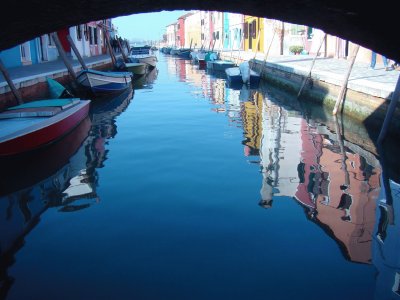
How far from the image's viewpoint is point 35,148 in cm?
845

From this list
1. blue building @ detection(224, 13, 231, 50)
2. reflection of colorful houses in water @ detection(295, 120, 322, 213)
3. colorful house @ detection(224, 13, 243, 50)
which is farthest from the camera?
blue building @ detection(224, 13, 231, 50)

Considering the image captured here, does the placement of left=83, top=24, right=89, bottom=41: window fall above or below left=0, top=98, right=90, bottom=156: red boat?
above

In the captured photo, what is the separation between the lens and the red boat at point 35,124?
7.73 metres

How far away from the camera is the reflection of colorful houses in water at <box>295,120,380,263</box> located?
4766mm

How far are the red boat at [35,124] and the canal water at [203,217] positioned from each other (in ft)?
0.87

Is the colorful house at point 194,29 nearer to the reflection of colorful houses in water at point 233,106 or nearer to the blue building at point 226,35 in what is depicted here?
the blue building at point 226,35

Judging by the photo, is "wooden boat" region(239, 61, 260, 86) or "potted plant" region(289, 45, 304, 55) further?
"potted plant" region(289, 45, 304, 55)

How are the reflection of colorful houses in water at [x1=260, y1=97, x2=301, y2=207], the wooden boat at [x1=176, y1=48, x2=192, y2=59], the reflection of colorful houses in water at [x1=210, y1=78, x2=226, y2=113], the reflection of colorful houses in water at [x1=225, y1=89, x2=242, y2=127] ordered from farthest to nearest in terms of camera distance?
the wooden boat at [x1=176, y1=48, x2=192, y2=59], the reflection of colorful houses in water at [x1=210, y1=78, x2=226, y2=113], the reflection of colorful houses in water at [x1=225, y1=89, x2=242, y2=127], the reflection of colorful houses in water at [x1=260, y1=97, x2=301, y2=207]

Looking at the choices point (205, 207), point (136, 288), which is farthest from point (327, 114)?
point (136, 288)

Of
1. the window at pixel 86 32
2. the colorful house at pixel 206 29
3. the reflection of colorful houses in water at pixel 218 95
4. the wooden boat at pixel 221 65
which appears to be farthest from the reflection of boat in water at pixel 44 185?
the colorful house at pixel 206 29

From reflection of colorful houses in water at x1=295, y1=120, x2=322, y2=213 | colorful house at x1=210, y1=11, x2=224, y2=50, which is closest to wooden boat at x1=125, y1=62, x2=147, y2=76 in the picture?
reflection of colorful houses in water at x1=295, y1=120, x2=322, y2=213

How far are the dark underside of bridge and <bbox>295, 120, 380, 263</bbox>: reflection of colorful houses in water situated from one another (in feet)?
10.1

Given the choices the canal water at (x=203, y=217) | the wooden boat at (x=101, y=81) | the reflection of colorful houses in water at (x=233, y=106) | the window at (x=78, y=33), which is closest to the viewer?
the canal water at (x=203, y=217)

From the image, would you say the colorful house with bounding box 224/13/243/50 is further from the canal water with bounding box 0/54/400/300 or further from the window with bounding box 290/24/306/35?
the canal water with bounding box 0/54/400/300
